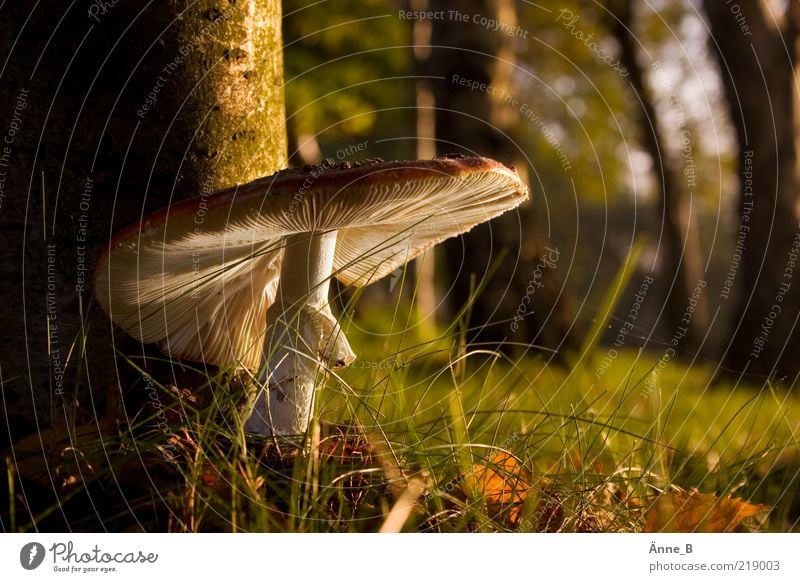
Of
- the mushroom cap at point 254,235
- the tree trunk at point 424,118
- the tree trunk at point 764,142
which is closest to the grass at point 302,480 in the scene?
the mushroom cap at point 254,235

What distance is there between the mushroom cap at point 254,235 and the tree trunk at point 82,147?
0.56 feet

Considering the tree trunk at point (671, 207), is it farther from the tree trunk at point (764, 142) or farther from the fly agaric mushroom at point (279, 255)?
the fly agaric mushroom at point (279, 255)

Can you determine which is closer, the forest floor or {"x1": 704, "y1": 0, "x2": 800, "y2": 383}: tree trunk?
the forest floor


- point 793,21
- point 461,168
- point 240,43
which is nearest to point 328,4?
point 793,21

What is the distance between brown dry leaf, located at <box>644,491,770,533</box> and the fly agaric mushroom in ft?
2.74

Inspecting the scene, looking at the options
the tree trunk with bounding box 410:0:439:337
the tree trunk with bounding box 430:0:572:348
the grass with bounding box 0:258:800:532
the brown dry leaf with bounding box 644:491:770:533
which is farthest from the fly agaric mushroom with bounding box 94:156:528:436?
the tree trunk with bounding box 410:0:439:337

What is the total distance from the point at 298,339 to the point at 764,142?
567cm

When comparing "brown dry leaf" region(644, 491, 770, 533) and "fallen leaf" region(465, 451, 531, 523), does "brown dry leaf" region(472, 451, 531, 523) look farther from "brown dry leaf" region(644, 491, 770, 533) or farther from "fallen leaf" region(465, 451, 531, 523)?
"brown dry leaf" region(644, 491, 770, 533)

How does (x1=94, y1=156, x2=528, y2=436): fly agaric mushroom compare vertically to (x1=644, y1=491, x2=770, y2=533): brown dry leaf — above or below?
above

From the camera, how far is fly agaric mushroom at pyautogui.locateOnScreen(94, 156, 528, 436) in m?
1.43

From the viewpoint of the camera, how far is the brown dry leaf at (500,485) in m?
1.61

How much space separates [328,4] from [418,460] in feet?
35.5

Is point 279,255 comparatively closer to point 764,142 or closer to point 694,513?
point 694,513
